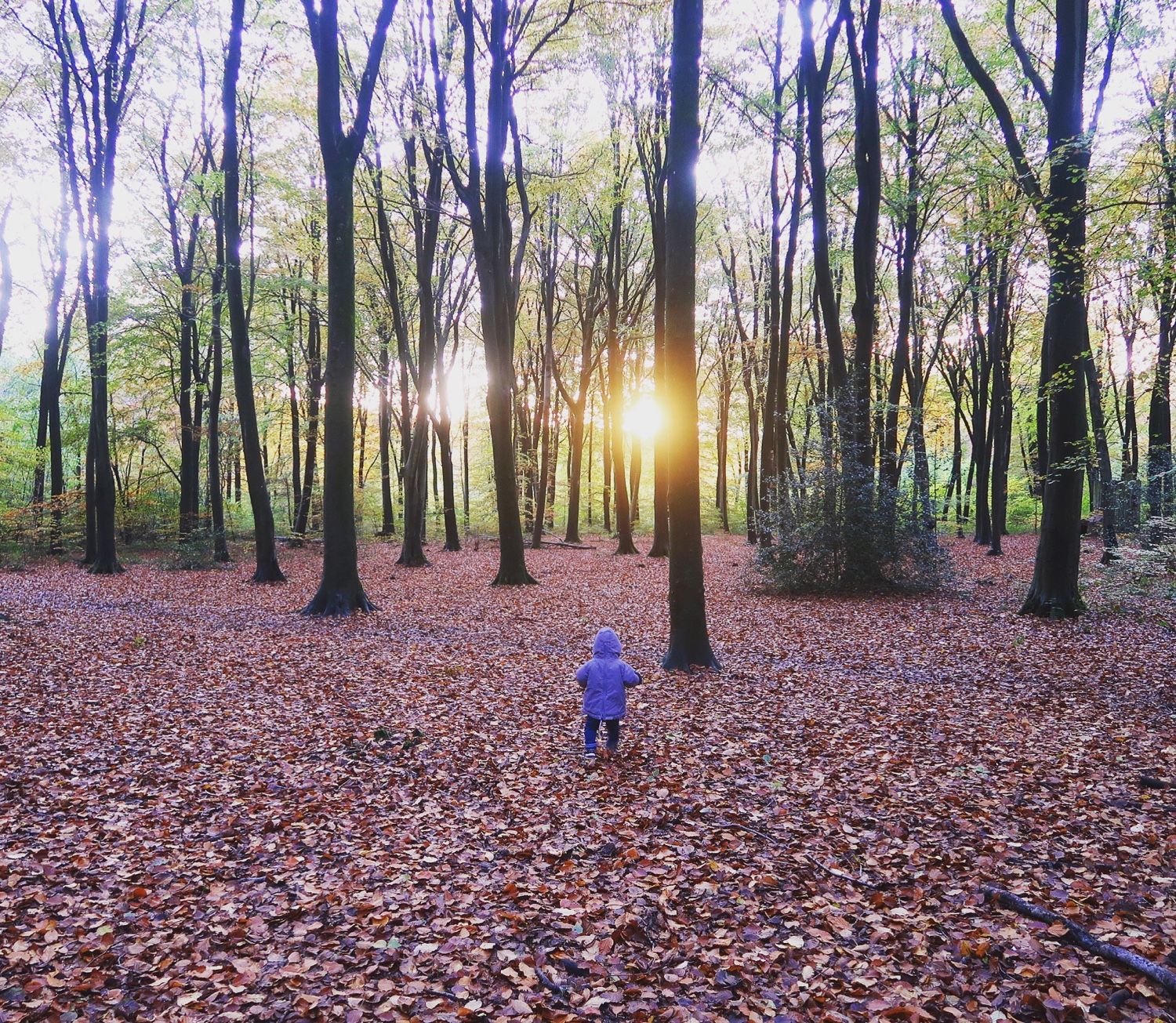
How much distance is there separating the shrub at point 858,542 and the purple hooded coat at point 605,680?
9181mm

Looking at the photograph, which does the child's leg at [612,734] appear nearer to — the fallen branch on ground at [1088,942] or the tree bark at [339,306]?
the fallen branch on ground at [1088,942]

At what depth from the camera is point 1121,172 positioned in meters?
8.64

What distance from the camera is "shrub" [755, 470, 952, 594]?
44.4ft

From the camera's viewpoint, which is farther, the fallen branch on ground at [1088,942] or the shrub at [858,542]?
the shrub at [858,542]

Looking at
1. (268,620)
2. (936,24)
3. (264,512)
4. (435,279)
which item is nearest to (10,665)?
(268,620)

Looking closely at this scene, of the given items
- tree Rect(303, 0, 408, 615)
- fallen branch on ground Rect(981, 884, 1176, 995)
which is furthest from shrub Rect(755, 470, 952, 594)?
fallen branch on ground Rect(981, 884, 1176, 995)

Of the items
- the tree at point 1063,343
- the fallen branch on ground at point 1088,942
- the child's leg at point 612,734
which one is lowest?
the fallen branch on ground at point 1088,942

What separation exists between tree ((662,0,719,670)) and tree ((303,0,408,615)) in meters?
6.76

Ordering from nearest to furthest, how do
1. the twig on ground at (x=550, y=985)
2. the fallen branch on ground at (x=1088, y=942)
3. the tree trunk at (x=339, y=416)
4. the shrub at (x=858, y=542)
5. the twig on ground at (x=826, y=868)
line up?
1. the fallen branch on ground at (x=1088, y=942)
2. the twig on ground at (x=550, y=985)
3. the twig on ground at (x=826, y=868)
4. the tree trunk at (x=339, y=416)
5. the shrub at (x=858, y=542)

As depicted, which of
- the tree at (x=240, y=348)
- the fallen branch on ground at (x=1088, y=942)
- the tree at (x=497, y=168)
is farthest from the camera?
the tree at (x=240, y=348)

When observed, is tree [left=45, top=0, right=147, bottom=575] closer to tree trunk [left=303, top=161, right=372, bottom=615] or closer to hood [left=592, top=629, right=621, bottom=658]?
tree trunk [left=303, top=161, right=372, bottom=615]

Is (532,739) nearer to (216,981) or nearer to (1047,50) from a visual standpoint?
(216,981)

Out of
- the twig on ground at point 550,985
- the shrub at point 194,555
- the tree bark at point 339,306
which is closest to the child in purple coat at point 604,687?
the twig on ground at point 550,985

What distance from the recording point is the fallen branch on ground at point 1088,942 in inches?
116
